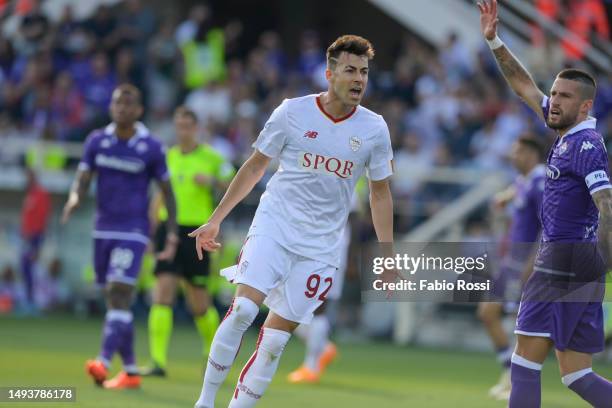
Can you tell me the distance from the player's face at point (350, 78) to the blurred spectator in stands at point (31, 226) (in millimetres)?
14521

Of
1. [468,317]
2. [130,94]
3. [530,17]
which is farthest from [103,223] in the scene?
[530,17]

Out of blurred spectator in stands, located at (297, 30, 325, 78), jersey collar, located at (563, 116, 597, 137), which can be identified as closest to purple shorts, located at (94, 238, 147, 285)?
jersey collar, located at (563, 116, 597, 137)

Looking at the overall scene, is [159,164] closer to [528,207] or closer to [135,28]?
[528,207]

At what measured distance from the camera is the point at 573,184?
8094 mm

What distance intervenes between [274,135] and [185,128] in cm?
531

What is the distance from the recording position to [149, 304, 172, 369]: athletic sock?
12.8 meters

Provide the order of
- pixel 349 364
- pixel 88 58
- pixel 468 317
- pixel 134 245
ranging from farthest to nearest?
pixel 88 58
pixel 468 317
pixel 349 364
pixel 134 245

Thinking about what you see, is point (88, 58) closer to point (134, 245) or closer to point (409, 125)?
point (409, 125)

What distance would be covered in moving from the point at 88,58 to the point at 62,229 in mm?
3695

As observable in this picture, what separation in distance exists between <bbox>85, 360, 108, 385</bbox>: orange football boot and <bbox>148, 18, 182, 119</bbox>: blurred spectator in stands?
43.2ft

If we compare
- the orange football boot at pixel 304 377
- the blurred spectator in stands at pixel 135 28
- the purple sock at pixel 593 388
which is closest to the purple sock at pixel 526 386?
the purple sock at pixel 593 388

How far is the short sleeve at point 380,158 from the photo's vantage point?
845cm

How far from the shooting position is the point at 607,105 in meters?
20.1

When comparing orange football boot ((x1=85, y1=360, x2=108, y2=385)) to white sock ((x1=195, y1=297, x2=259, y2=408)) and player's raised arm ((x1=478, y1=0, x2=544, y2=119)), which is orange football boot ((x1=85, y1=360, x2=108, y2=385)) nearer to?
white sock ((x1=195, y1=297, x2=259, y2=408))
